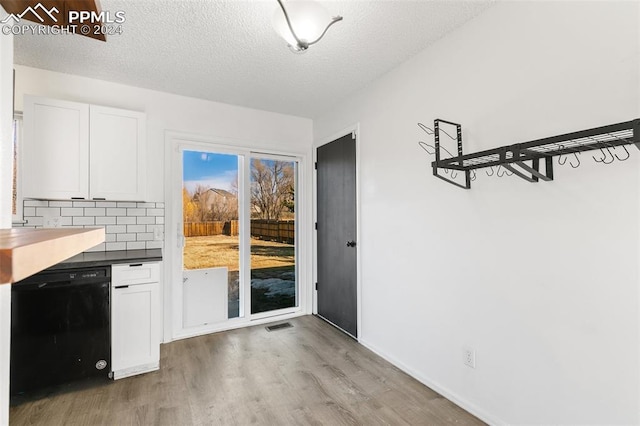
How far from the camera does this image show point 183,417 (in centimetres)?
205

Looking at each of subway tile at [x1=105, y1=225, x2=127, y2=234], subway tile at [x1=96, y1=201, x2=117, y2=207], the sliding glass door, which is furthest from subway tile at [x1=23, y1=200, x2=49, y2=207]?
the sliding glass door

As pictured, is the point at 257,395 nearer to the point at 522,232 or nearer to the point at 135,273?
the point at 135,273

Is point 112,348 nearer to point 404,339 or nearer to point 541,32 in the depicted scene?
point 404,339

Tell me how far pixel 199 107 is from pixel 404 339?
3150mm

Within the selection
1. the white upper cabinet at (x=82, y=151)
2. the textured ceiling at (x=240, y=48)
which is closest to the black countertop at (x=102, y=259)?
the white upper cabinet at (x=82, y=151)

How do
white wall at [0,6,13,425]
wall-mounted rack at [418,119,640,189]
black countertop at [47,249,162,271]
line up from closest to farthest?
1. white wall at [0,6,13,425]
2. wall-mounted rack at [418,119,640,189]
3. black countertop at [47,249,162,271]

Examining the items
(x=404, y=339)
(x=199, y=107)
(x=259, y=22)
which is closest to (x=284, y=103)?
(x=199, y=107)

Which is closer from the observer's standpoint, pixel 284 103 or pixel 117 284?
pixel 117 284

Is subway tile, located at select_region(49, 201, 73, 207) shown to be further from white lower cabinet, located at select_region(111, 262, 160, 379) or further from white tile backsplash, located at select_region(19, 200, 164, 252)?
white lower cabinet, located at select_region(111, 262, 160, 379)

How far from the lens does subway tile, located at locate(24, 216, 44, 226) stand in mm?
2768

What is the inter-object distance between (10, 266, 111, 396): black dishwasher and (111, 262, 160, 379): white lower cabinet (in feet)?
0.18

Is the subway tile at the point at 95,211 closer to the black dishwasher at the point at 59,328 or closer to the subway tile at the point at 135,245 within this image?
the subway tile at the point at 135,245

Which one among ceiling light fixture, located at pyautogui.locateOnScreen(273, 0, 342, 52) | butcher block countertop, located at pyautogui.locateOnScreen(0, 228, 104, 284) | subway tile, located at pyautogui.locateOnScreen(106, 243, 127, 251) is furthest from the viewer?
subway tile, located at pyautogui.locateOnScreen(106, 243, 127, 251)

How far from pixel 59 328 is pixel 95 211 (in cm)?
113
